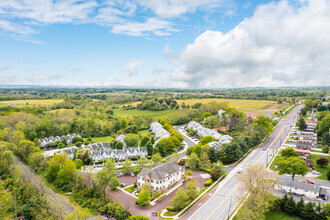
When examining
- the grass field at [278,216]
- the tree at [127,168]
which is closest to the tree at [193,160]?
the tree at [127,168]

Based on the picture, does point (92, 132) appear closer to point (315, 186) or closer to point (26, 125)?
point (26, 125)

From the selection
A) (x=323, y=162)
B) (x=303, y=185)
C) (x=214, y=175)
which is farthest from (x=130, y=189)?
(x=323, y=162)

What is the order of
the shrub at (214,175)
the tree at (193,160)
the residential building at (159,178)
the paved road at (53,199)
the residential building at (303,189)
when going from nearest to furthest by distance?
1. the paved road at (53,199)
2. the residential building at (303,189)
3. the residential building at (159,178)
4. the shrub at (214,175)
5. the tree at (193,160)

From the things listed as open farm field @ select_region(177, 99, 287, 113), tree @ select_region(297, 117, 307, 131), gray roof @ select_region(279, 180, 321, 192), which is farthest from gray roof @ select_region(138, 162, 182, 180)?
open farm field @ select_region(177, 99, 287, 113)

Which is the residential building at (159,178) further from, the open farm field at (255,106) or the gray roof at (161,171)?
the open farm field at (255,106)

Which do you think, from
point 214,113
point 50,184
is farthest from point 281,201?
point 214,113

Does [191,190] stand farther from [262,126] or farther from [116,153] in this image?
[262,126]
